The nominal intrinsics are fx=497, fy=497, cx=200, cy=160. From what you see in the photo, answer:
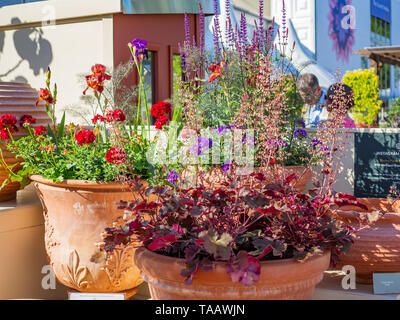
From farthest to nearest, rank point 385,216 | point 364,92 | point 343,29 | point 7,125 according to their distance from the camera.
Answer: point 343,29 < point 364,92 < point 7,125 < point 385,216

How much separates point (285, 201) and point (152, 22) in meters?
3.61

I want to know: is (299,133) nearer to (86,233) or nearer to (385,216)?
(385,216)

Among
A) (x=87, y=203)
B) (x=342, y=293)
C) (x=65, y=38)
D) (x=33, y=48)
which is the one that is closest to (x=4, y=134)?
(x=87, y=203)

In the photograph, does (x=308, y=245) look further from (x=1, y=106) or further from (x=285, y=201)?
(x=1, y=106)

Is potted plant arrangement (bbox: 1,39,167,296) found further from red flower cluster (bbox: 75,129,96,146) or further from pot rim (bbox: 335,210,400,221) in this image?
pot rim (bbox: 335,210,400,221)

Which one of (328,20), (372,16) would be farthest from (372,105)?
(372,16)

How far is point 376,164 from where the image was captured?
7.27 feet

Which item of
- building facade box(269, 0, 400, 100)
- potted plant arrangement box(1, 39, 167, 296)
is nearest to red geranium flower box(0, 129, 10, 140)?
potted plant arrangement box(1, 39, 167, 296)

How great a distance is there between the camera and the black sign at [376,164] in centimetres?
219

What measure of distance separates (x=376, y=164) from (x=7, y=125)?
169 centimetres

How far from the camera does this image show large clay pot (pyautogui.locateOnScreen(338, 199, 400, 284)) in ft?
5.12

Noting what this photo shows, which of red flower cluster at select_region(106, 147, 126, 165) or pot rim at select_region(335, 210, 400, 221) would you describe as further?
red flower cluster at select_region(106, 147, 126, 165)

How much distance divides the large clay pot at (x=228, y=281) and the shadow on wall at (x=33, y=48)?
3.21m

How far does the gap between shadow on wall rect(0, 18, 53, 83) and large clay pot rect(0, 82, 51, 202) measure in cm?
158
